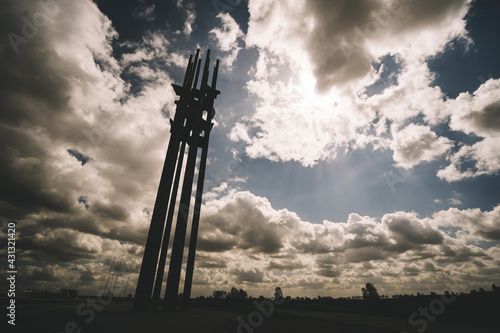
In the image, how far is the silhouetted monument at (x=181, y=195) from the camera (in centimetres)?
1841

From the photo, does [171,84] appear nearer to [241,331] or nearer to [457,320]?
[241,331]

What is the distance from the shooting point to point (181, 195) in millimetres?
20047

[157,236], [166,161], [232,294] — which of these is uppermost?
[166,161]

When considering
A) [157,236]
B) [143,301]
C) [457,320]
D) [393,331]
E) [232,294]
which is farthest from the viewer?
[232,294]

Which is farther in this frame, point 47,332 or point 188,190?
point 188,190

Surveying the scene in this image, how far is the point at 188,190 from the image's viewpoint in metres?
20.4

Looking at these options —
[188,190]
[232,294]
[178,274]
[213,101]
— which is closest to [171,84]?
[213,101]

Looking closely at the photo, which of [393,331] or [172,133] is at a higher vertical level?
[172,133]

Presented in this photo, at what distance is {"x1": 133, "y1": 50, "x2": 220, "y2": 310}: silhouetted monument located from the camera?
18406mm

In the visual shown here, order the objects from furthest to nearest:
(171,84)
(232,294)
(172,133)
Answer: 1. (232,294)
2. (171,84)
3. (172,133)

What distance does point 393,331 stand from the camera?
13.3 meters

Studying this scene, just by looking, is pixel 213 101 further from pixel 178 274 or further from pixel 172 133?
pixel 178 274

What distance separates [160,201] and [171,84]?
13229 millimetres

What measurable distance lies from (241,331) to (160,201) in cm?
1319
